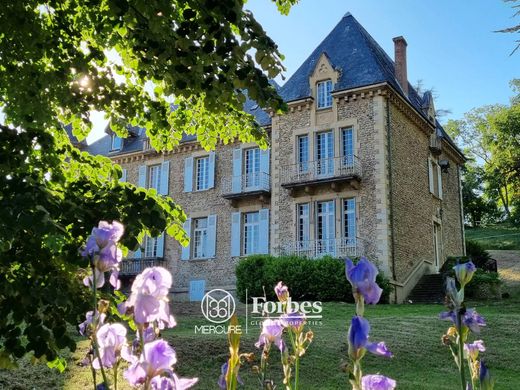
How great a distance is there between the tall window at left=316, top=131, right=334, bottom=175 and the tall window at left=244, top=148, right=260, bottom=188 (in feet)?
8.59

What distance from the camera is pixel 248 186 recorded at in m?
20.9

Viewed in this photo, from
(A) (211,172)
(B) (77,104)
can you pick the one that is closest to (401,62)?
(A) (211,172)

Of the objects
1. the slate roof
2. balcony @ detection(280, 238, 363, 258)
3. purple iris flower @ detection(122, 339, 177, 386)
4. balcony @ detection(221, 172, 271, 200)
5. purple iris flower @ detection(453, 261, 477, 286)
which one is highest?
the slate roof

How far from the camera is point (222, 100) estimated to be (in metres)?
3.90

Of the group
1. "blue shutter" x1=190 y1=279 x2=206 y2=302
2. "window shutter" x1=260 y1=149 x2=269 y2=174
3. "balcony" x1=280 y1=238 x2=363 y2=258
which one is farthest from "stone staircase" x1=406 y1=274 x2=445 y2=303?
"blue shutter" x1=190 y1=279 x2=206 y2=302

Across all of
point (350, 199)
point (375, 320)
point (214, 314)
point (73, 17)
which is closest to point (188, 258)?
point (350, 199)

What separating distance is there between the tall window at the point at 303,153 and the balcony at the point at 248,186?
161 centimetres

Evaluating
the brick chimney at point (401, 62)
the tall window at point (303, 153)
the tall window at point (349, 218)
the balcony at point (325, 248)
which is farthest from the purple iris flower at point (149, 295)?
the brick chimney at point (401, 62)

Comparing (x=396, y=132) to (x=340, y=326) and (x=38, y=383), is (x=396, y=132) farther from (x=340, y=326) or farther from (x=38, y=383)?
(x=38, y=383)

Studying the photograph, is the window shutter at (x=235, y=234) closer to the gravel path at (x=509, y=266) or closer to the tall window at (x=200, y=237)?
the tall window at (x=200, y=237)

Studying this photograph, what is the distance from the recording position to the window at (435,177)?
22.0 m

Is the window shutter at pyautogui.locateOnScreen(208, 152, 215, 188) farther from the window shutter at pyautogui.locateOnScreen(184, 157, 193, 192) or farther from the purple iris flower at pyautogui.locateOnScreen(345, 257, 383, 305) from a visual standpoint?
the purple iris flower at pyautogui.locateOnScreen(345, 257, 383, 305)

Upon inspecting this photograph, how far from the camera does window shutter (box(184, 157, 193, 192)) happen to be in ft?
74.7

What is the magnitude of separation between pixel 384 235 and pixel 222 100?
46.6 ft
